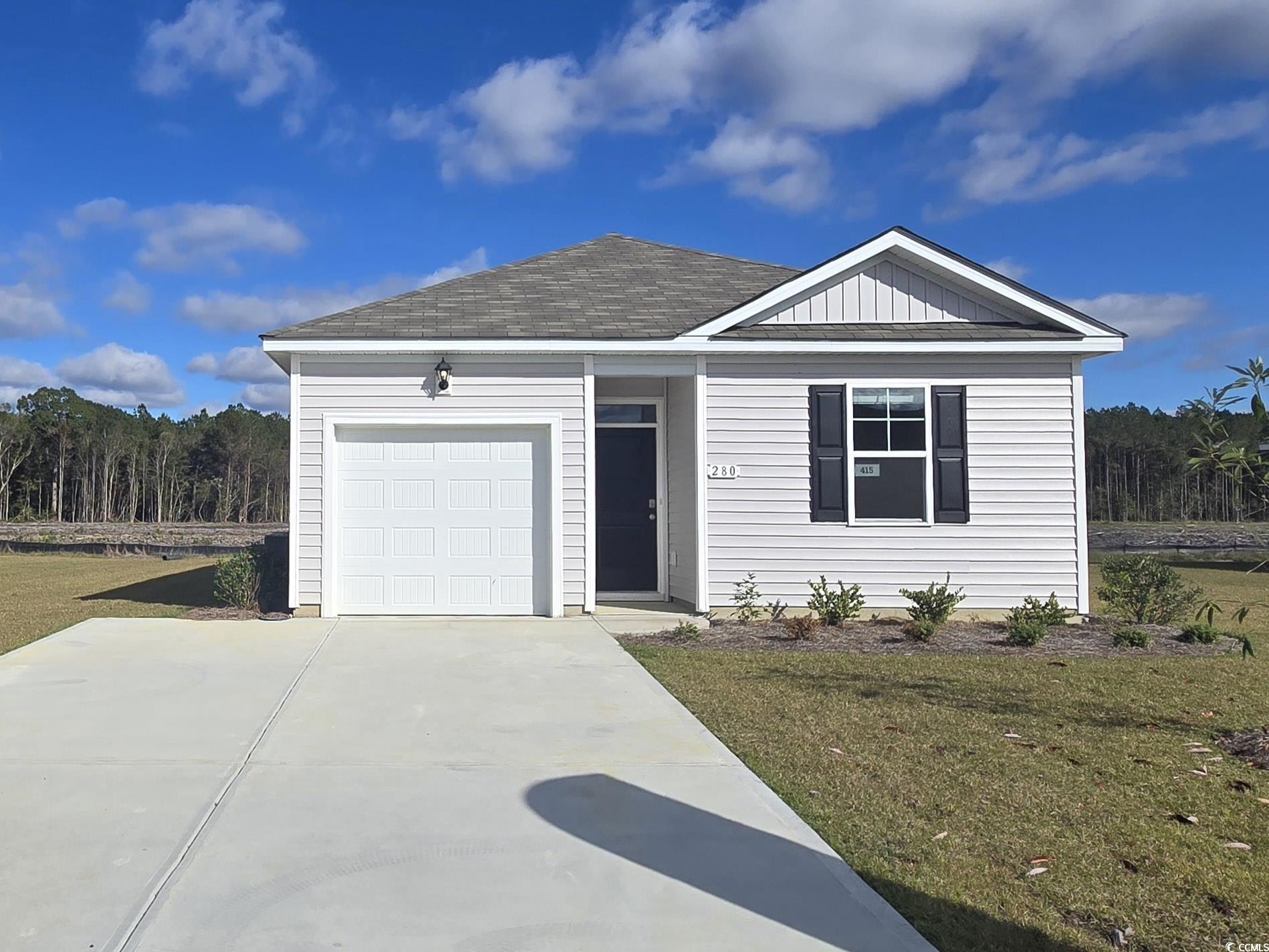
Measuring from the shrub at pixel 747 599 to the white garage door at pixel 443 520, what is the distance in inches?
84.0

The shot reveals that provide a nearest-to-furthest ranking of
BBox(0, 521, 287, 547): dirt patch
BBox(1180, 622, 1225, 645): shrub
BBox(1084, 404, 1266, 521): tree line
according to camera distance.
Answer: BBox(1180, 622, 1225, 645): shrub, BBox(0, 521, 287, 547): dirt patch, BBox(1084, 404, 1266, 521): tree line

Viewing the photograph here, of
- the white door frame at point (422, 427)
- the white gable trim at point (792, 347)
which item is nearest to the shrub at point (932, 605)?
the white gable trim at point (792, 347)

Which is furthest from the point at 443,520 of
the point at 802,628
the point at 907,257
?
the point at 907,257

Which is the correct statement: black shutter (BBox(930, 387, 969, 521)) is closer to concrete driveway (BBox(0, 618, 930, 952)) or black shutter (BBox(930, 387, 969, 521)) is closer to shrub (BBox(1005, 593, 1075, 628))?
shrub (BBox(1005, 593, 1075, 628))

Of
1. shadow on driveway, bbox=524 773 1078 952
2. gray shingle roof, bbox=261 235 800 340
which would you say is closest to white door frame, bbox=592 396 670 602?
gray shingle roof, bbox=261 235 800 340

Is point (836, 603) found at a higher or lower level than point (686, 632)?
higher

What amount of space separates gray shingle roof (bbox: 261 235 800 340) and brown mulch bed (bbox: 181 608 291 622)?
3007mm

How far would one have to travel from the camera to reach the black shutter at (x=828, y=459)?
10.3m

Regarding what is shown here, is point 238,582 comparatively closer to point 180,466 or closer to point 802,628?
point 802,628

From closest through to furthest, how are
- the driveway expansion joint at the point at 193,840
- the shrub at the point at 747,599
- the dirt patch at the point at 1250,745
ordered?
the driveway expansion joint at the point at 193,840, the dirt patch at the point at 1250,745, the shrub at the point at 747,599

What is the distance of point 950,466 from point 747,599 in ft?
9.06

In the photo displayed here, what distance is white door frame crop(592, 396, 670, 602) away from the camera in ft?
37.9

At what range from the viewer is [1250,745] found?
523cm

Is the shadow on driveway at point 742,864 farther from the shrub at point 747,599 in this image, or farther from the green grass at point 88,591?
the green grass at point 88,591
